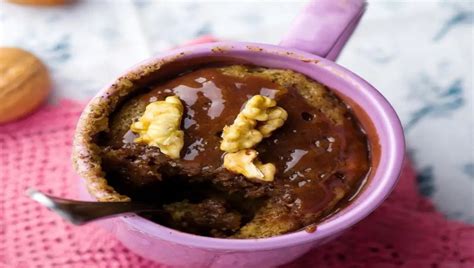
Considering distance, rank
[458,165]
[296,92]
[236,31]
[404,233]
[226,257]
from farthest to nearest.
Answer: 1. [236,31]
2. [458,165]
3. [404,233]
4. [296,92]
5. [226,257]

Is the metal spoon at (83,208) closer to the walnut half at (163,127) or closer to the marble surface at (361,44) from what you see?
the walnut half at (163,127)

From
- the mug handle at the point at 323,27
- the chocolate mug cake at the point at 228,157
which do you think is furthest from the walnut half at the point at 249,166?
the mug handle at the point at 323,27

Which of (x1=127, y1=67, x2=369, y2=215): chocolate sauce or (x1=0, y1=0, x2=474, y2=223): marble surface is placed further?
(x1=0, y1=0, x2=474, y2=223): marble surface

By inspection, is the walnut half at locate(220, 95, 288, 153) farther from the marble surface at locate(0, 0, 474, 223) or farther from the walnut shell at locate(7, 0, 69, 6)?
the walnut shell at locate(7, 0, 69, 6)

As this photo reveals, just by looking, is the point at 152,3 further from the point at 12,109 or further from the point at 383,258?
the point at 383,258

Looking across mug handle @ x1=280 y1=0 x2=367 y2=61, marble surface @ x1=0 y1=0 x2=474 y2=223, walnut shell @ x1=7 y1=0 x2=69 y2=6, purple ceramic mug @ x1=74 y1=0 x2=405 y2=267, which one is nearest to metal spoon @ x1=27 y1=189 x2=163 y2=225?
purple ceramic mug @ x1=74 y1=0 x2=405 y2=267

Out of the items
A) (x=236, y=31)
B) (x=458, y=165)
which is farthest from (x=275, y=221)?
(x=236, y=31)

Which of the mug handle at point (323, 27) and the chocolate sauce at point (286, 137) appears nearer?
the chocolate sauce at point (286, 137)
